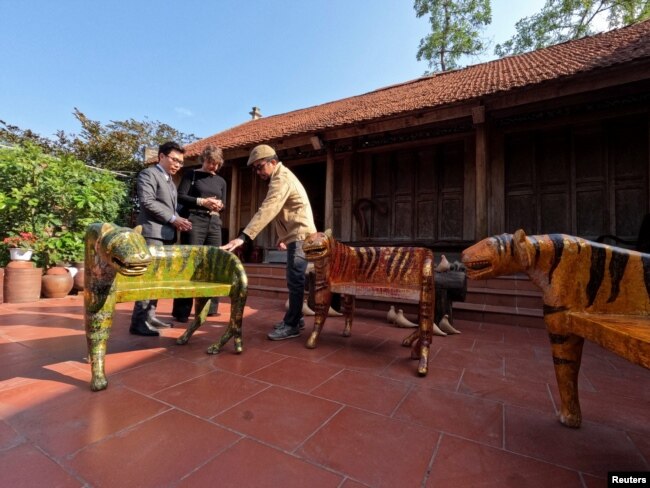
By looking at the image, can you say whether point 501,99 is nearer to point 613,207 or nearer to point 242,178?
point 613,207

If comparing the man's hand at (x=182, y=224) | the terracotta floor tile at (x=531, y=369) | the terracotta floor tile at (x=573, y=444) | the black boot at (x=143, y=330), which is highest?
the man's hand at (x=182, y=224)

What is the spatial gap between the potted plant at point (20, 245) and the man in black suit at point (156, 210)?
3281mm

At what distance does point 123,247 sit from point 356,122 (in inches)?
199

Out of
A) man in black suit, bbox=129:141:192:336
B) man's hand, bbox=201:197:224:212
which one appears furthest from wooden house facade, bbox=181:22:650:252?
man in black suit, bbox=129:141:192:336

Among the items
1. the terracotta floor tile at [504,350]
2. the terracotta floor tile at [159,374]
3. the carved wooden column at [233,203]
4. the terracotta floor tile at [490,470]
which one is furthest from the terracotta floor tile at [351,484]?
the carved wooden column at [233,203]

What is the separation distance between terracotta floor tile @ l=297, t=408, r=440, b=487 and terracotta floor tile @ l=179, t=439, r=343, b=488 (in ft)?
0.19

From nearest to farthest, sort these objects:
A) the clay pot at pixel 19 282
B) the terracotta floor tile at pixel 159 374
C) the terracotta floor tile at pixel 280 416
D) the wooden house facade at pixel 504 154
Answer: the terracotta floor tile at pixel 280 416, the terracotta floor tile at pixel 159 374, the clay pot at pixel 19 282, the wooden house facade at pixel 504 154

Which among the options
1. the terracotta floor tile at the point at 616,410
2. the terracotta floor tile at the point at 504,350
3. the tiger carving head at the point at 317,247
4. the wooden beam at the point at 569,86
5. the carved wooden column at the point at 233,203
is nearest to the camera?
the terracotta floor tile at the point at 616,410

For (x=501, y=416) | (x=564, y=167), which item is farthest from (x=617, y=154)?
(x=501, y=416)

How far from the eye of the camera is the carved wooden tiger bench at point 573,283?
1.16 metres

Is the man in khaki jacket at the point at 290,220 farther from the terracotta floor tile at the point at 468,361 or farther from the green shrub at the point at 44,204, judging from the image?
the green shrub at the point at 44,204

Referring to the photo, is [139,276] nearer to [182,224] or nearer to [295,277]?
[182,224]

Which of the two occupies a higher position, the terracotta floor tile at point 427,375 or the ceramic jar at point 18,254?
the ceramic jar at point 18,254

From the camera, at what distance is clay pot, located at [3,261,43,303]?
4.38 meters
